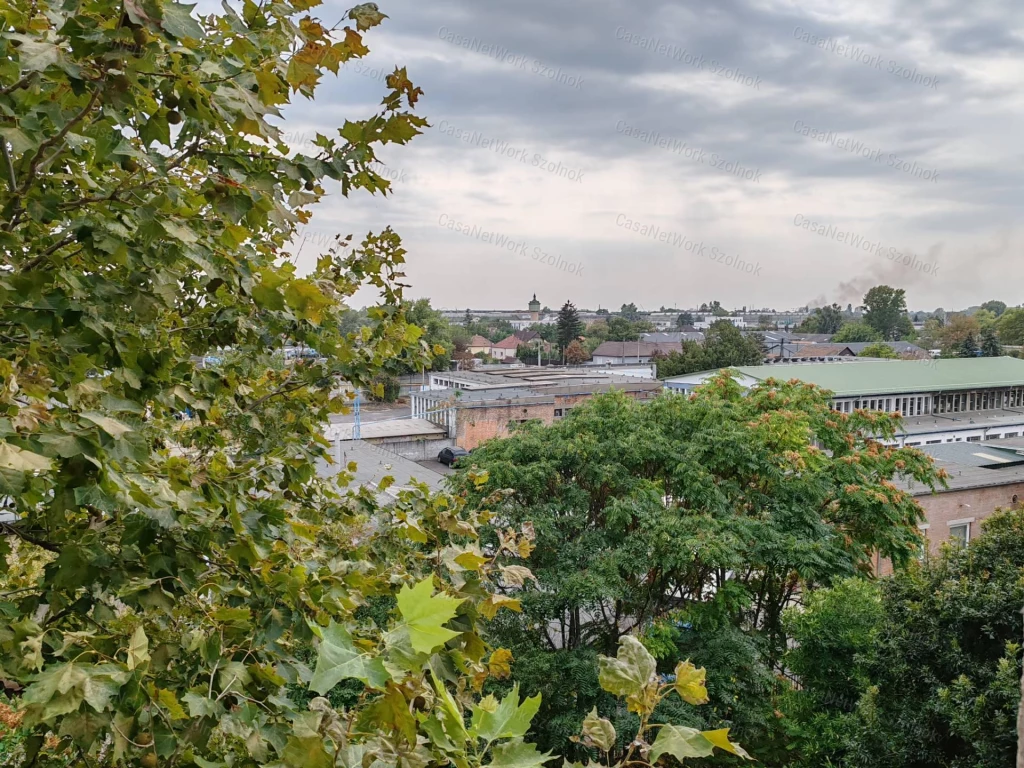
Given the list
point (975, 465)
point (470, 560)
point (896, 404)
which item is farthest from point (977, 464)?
point (470, 560)

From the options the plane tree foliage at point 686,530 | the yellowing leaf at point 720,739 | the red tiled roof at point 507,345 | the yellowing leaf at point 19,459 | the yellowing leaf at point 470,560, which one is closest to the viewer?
the yellowing leaf at point 720,739

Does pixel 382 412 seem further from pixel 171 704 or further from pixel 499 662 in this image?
pixel 171 704

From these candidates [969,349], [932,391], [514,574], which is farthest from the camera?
[969,349]

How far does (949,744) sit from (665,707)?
2.67m

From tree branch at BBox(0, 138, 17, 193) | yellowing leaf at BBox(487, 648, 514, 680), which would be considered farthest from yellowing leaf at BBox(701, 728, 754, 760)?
tree branch at BBox(0, 138, 17, 193)

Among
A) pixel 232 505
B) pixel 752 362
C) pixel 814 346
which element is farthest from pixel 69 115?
pixel 814 346

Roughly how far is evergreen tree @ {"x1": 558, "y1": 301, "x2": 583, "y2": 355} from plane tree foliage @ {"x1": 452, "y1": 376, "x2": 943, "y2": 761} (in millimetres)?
58141

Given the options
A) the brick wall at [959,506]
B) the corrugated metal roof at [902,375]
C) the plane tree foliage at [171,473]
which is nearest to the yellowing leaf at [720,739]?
the plane tree foliage at [171,473]

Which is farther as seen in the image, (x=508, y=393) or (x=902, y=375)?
(x=902, y=375)

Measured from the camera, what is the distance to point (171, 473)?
2.35 meters

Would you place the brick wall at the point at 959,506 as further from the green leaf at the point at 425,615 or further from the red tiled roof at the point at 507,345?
the red tiled roof at the point at 507,345

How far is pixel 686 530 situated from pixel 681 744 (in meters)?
7.62

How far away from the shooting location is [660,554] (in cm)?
872

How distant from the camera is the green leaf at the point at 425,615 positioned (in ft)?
3.86
